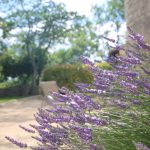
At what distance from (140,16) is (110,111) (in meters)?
3.16

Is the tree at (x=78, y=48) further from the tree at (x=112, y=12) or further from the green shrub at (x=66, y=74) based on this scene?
the green shrub at (x=66, y=74)

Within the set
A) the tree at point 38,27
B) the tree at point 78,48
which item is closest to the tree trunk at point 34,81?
the tree at point 38,27

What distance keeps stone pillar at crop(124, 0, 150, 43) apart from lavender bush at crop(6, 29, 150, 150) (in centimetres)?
278

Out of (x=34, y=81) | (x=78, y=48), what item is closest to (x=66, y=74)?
(x=34, y=81)

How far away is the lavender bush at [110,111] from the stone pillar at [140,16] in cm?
278

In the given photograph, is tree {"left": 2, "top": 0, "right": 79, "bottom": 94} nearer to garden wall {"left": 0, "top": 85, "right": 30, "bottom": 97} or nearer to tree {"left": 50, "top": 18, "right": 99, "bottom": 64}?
garden wall {"left": 0, "top": 85, "right": 30, "bottom": 97}

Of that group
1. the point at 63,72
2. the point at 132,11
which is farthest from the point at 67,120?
the point at 63,72

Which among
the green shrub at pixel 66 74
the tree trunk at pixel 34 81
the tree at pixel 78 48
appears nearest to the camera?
the green shrub at pixel 66 74

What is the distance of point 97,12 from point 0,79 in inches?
613

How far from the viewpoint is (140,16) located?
5305 millimetres

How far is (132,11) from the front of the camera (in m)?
5.54

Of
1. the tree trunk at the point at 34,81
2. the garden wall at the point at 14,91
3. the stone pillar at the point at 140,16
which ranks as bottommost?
the garden wall at the point at 14,91

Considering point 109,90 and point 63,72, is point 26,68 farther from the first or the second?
point 109,90

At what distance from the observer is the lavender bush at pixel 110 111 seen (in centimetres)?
210
